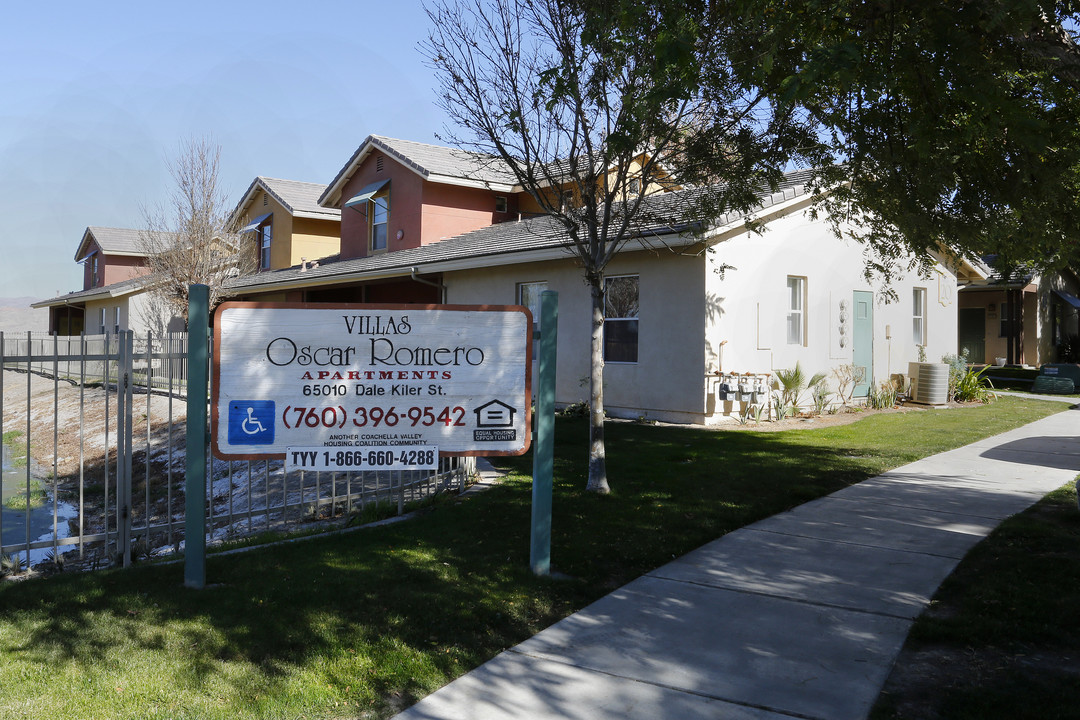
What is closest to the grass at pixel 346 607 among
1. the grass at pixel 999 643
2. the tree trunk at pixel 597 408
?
the tree trunk at pixel 597 408

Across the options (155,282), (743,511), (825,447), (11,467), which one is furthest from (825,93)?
(155,282)

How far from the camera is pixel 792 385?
14586 millimetres

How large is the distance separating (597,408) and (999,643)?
13.8 ft

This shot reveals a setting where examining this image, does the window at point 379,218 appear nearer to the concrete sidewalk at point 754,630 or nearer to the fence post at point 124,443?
the fence post at point 124,443

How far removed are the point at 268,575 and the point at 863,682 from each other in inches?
149

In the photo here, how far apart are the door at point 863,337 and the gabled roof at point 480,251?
3098mm

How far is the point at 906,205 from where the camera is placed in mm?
6656

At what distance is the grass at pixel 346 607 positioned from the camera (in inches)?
149

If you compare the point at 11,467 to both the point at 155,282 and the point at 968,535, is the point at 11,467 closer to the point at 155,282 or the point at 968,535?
the point at 155,282

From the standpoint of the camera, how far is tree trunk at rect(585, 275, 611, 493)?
7863 millimetres

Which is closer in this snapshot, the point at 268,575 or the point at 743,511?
the point at 268,575

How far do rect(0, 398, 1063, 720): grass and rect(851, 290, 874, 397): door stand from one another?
347 inches

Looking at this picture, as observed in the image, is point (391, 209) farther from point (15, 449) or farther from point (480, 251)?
point (15, 449)

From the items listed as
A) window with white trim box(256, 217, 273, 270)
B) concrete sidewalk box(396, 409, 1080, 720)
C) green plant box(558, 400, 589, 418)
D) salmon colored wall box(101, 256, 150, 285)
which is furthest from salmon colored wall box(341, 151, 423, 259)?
salmon colored wall box(101, 256, 150, 285)
